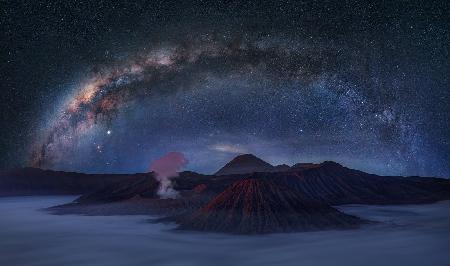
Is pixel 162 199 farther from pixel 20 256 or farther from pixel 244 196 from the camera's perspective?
pixel 20 256

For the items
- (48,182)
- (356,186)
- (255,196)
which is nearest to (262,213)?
(255,196)

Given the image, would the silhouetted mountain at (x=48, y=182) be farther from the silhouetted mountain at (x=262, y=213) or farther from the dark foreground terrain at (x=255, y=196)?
the silhouetted mountain at (x=262, y=213)

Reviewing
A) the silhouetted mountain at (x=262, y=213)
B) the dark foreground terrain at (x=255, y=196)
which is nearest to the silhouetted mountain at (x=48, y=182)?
the dark foreground terrain at (x=255, y=196)

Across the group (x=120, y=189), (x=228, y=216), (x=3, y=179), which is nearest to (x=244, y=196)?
(x=228, y=216)

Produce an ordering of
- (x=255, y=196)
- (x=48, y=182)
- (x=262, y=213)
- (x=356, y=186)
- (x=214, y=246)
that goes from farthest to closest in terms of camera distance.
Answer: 1. (x=48, y=182)
2. (x=356, y=186)
3. (x=255, y=196)
4. (x=262, y=213)
5. (x=214, y=246)

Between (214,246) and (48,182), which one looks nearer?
(214,246)

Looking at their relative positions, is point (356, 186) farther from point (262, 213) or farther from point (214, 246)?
point (214, 246)

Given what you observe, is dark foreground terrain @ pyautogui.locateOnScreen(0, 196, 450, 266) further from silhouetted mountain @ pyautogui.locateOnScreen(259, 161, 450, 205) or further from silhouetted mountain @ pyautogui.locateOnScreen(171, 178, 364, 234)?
silhouetted mountain @ pyautogui.locateOnScreen(259, 161, 450, 205)
